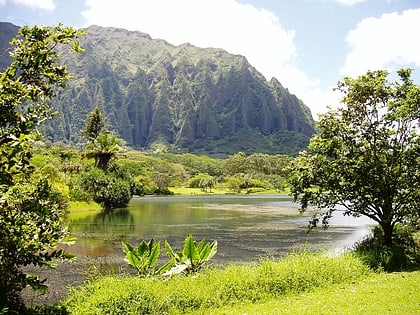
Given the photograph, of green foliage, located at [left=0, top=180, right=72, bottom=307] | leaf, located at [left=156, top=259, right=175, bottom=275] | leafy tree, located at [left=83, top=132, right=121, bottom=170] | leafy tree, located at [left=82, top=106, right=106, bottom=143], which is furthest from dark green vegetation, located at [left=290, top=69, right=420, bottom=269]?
leafy tree, located at [left=82, top=106, right=106, bottom=143]

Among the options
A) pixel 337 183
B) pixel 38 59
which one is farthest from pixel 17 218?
pixel 337 183

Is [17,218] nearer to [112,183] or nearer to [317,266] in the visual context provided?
[317,266]

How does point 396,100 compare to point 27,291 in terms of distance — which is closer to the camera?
point 27,291

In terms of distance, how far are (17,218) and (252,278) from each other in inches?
314

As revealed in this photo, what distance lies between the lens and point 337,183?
1839 cm

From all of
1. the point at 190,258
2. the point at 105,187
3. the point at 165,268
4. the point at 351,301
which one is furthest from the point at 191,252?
the point at 105,187

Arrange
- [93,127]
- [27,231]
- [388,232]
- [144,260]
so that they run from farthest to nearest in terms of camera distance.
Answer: [93,127] → [388,232] → [144,260] → [27,231]

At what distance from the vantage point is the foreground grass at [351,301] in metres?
11.2

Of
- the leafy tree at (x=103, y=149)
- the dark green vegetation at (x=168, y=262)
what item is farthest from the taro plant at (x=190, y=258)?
the leafy tree at (x=103, y=149)

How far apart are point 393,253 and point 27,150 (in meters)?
15.0

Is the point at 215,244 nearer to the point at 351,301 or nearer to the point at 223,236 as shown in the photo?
the point at 351,301

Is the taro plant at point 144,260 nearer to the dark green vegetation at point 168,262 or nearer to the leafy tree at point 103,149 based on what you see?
the dark green vegetation at point 168,262

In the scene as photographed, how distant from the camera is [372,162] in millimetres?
17719

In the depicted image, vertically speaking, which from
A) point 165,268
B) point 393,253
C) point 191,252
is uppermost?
point 191,252
